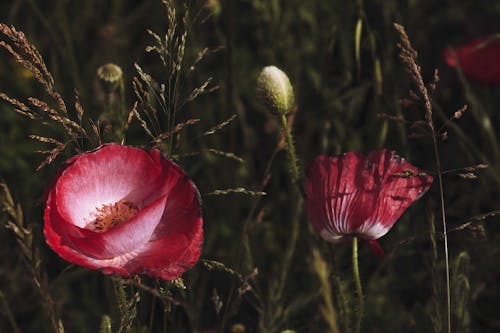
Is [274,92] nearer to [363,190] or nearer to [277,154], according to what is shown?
[363,190]

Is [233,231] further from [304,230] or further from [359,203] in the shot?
[359,203]

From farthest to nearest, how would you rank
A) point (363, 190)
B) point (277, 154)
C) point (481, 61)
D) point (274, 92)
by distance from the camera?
point (277, 154)
point (481, 61)
point (274, 92)
point (363, 190)

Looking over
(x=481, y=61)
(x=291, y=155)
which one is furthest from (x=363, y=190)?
(x=481, y=61)

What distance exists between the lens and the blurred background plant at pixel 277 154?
1.35 metres

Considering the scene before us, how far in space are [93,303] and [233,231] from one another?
1.12ft

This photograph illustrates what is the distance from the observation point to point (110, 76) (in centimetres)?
141

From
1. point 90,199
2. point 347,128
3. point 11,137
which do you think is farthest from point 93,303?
point 347,128

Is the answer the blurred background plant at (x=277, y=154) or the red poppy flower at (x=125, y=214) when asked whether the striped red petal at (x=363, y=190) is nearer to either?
the blurred background plant at (x=277, y=154)

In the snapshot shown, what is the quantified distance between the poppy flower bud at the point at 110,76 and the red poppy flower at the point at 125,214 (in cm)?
32

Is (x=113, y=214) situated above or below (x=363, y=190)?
below

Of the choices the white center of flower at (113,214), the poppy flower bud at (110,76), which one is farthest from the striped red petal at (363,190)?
the poppy flower bud at (110,76)

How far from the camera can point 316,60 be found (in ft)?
7.00

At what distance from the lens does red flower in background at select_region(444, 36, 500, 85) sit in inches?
67.9

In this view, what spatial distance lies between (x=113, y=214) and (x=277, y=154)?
0.80 metres
